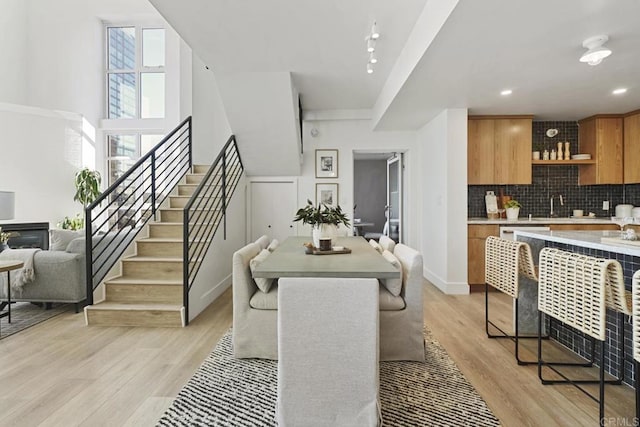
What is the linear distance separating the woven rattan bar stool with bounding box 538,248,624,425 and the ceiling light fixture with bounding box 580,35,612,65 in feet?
5.41

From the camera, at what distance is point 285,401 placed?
1743mm

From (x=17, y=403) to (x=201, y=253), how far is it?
7.04 feet

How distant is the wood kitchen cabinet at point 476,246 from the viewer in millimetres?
4648

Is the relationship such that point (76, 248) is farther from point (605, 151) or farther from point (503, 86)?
point (605, 151)

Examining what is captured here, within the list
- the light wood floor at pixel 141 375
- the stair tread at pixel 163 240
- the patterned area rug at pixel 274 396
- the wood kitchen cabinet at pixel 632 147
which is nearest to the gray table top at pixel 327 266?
the patterned area rug at pixel 274 396

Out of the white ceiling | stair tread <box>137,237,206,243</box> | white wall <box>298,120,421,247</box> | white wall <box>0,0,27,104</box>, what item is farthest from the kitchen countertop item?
white wall <box>0,0,27,104</box>

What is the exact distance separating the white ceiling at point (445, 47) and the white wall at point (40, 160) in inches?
187

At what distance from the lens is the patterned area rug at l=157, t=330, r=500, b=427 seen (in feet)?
6.17

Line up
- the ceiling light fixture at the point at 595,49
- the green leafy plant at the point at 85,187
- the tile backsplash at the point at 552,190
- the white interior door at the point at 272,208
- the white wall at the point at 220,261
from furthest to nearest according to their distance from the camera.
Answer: the green leafy plant at the point at 85,187
the white interior door at the point at 272,208
the tile backsplash at the point at 552,190
the white wall at the point at 220,261
the ceiling light fixture at the point at 595,49

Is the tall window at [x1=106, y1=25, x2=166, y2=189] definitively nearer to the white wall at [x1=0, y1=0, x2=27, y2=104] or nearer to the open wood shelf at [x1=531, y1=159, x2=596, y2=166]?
the white wall at [x1=0, y1=0, x2=27, y2=104]

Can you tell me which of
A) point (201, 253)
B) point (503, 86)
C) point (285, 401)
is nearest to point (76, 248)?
point (201, 253)

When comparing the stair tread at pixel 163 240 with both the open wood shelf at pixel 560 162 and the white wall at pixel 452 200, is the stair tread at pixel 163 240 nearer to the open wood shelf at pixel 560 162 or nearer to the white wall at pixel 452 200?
the white wall at pixel 452 200

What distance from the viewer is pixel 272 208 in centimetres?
604

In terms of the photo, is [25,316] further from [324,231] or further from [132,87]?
[132,87]
